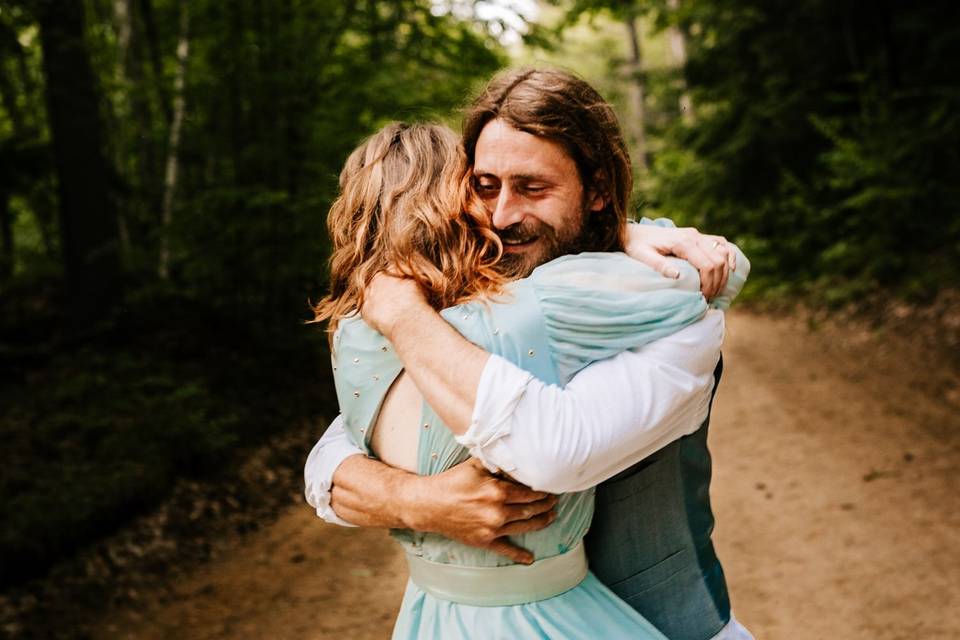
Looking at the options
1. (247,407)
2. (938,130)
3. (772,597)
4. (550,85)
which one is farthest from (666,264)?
(938,130)

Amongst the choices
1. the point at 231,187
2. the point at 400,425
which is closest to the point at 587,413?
the point at 400,425

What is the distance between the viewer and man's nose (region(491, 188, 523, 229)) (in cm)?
195

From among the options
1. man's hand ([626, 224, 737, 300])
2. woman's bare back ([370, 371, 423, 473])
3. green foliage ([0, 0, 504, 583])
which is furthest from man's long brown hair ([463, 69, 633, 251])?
green foliage ([0, 0, 504, 583])

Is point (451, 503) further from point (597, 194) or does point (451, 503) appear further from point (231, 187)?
point (231, 187)

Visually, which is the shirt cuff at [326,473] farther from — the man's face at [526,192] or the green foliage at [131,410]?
the green foliage at [131,410]

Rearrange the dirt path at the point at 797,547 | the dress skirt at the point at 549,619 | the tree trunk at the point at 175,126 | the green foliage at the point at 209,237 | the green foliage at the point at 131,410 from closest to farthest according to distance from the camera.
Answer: the dress skirt at the point at 549,619
the dirt path at the point at 797,547
the green foliage at the point at 131,410
the green foliage at the point at 209,237
the tree trunk at the point at 175,126

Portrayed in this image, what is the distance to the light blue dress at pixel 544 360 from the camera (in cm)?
159

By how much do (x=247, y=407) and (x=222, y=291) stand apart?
4.27 feet

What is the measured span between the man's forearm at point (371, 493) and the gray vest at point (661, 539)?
1.56 ft

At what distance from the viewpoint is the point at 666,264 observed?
5.79ft

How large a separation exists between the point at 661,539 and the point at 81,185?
754cm

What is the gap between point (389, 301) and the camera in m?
1.71

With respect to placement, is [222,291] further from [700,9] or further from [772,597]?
[700,9]

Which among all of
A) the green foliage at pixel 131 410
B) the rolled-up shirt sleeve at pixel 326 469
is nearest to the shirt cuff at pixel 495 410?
the rolled-up shirt sleeve at pixel 326 469
